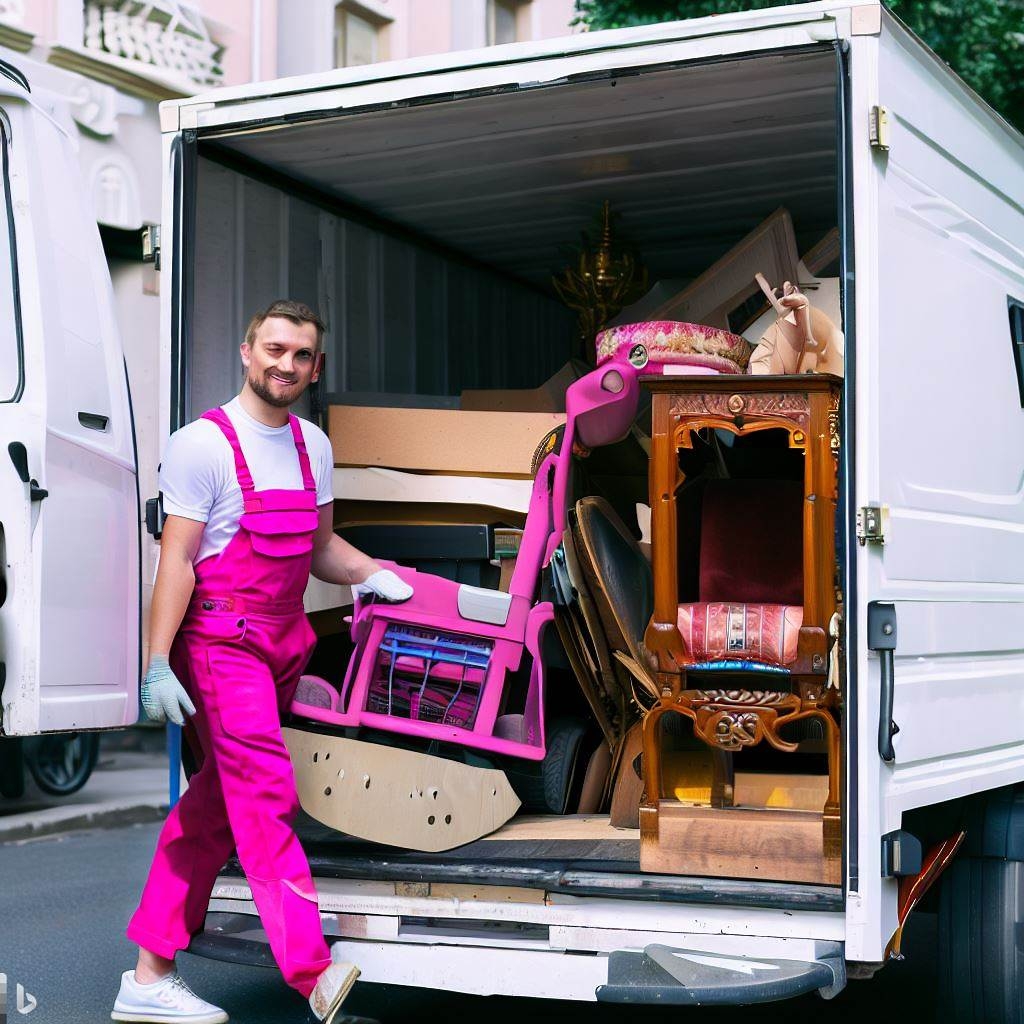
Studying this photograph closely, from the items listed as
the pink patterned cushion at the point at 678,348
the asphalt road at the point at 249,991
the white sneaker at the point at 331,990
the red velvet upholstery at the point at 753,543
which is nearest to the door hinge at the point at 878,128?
the pink patterned cushion at the point at 678,348

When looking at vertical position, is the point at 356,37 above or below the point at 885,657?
above

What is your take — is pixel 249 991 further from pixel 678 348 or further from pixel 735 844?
pixel 678 348

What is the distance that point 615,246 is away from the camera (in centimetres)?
628

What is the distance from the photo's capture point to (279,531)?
13.7 ft

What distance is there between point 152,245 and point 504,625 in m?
1.46

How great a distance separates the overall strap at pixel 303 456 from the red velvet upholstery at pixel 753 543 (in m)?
1.12

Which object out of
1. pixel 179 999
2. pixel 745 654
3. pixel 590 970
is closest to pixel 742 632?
pixel 745 654

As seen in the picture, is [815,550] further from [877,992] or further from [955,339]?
[877,992]

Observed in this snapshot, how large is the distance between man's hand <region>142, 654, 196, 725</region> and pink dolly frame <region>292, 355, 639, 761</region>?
1.41 feet

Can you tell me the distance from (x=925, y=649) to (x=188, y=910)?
1.96 metres

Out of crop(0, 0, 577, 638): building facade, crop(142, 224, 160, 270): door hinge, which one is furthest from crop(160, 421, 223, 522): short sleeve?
crop(0, 0, 577, 638): building facade

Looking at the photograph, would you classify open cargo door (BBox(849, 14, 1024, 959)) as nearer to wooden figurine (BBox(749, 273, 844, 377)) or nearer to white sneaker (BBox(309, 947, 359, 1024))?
wooden figurine (BBox(749, 273, 844, 377))

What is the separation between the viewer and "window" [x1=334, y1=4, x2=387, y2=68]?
14.5 meters

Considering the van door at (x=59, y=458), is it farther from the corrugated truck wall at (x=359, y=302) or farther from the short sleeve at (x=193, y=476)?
the corrugated truck wall at (x=359, y=302)
